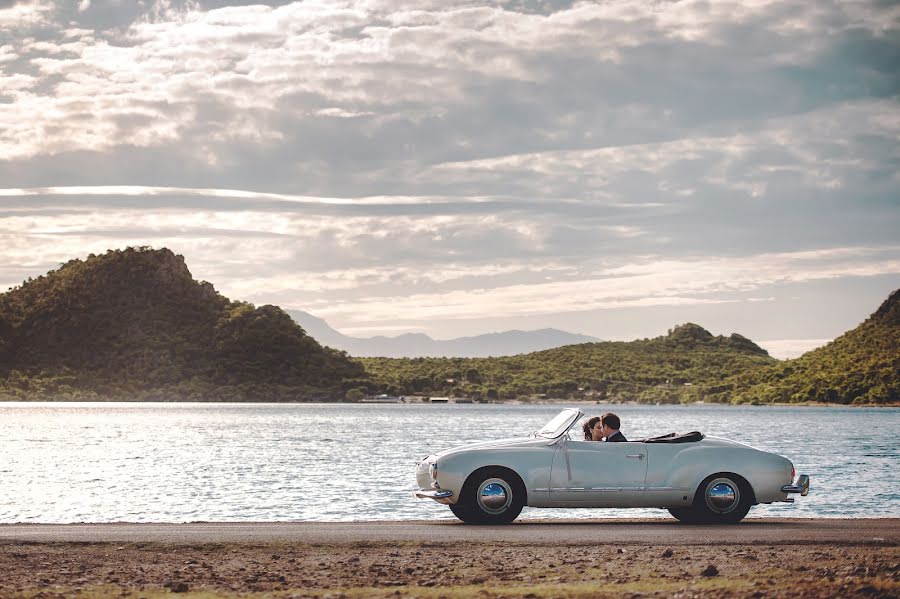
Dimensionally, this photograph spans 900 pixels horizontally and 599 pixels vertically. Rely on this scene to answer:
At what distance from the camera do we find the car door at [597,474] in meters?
17.7

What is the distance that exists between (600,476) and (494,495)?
1.54 m

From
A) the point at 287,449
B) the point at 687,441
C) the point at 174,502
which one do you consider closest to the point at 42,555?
the point at 687,441

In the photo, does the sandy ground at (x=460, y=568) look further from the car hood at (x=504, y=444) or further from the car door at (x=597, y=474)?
the car hood at (x=504, y=444)

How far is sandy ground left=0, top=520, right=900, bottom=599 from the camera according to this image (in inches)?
451

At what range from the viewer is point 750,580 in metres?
12.0

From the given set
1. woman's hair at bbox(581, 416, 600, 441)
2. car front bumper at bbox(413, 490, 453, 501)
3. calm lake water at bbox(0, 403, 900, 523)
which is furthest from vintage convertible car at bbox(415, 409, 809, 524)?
calm lake water at bbox(0, 403, 900, 523)

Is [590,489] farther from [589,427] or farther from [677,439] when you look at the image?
[677,439]

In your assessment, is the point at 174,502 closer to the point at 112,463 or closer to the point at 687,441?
the point at 687,441

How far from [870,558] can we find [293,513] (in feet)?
56.9

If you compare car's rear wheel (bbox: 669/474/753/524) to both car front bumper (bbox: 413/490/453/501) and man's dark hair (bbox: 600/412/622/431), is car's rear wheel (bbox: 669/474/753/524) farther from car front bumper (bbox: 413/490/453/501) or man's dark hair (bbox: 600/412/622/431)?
car front bumper (bbox: 413/490/453/501)

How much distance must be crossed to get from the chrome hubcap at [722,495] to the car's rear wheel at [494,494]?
278 cm

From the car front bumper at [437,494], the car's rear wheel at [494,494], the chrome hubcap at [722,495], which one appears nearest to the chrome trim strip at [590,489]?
the car's rear wheel at [494,494]

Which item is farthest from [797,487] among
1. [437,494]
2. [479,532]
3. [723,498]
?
[437,494]

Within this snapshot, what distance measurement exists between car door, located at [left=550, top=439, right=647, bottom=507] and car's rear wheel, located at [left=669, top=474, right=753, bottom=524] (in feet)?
3.16
